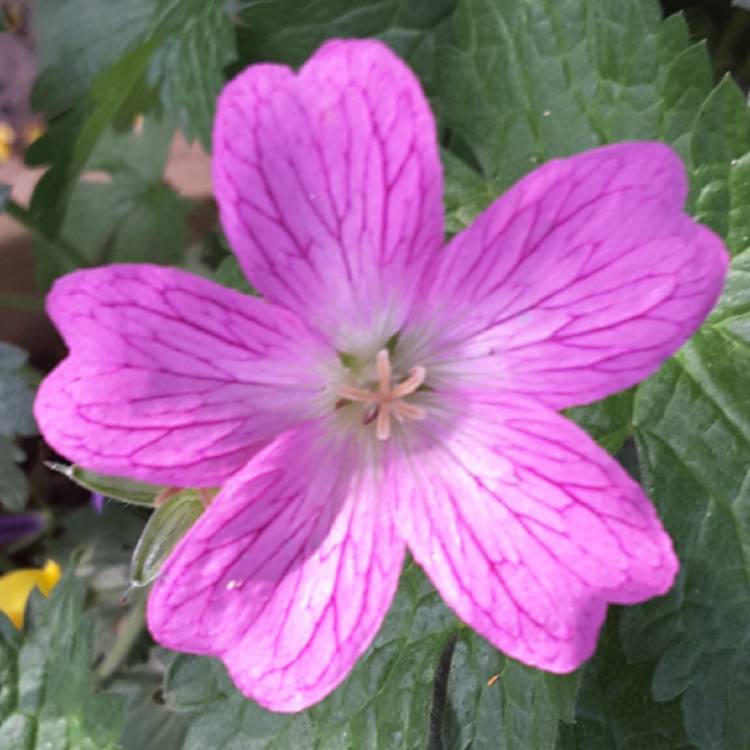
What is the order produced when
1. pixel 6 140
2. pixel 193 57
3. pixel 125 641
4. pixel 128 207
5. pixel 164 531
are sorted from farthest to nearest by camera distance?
pixel 6 140
pixel 128 207
pixel 125 641
pixel 193 57
pixel 164 531

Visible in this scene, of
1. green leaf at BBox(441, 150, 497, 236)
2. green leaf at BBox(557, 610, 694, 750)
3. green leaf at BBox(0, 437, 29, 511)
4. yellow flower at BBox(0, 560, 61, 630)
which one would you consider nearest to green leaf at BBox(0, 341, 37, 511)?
green leaf at BBox(0, 437, 29, 511)

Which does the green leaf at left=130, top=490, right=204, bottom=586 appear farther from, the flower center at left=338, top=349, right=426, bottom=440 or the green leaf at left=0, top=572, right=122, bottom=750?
the green leaf at left=0, top=572, right=122, bottom=750

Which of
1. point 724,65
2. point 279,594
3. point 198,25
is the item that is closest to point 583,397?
point 279,594

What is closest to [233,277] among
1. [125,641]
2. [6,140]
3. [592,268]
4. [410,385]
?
[410,385]

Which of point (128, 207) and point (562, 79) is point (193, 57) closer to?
point (562, 79)

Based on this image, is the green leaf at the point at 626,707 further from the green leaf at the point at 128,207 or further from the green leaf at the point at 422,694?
the green leaf at the point at 128,207

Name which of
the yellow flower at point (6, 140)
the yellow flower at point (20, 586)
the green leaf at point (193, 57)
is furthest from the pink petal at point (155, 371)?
the yellow flower at point (6, 140)

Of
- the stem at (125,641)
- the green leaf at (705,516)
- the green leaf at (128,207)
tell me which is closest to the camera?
the green leaf at (705,516)
